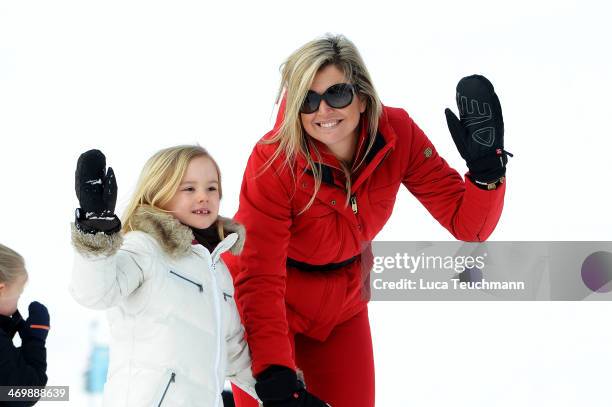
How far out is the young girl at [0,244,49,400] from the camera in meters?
2.30

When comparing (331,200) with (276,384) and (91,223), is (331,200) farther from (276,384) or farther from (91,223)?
(91,223)

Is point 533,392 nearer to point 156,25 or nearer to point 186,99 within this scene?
point 186,99

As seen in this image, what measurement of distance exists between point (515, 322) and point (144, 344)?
299 centimetres

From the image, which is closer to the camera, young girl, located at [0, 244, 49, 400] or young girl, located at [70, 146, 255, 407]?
young girl, located at [70, 146, 255, 407]

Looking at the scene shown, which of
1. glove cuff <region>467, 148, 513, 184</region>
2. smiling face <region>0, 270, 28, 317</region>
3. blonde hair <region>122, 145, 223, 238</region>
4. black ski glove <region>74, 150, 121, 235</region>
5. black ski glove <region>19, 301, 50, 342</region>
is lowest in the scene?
black ski glove <region>19, 301, 50, 342</region>

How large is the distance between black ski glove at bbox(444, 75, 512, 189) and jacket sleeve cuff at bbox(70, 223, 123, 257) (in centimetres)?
113

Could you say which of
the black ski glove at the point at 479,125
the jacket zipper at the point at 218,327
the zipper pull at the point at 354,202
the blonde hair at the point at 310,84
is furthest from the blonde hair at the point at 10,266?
the black ski glove at the point at 479,125

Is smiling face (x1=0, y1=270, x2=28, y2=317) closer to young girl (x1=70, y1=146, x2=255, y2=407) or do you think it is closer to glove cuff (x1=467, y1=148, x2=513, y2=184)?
young girl (x1=70, y1=146, x2=255, y2=407)

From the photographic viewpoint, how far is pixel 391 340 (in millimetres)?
4551

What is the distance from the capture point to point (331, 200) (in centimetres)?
280

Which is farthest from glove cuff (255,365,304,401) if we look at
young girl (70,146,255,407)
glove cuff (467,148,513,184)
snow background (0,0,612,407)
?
snow background (0,0,612,407)

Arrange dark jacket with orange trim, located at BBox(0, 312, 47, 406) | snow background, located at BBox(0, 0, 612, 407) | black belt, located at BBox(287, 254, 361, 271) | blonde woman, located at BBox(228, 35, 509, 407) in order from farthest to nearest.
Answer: snow background, located at BBox(0, 0, 612, 407)
black belt, located at BBox(287, 254, 361, 271)
blonde woman, located at BBox(228, 35, 509, 407)
dark jacket with orange trim, located at BBox(0, 312, 47, 406)

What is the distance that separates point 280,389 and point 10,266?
0.86 meters

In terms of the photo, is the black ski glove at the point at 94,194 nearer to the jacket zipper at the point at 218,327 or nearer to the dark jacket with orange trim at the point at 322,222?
the jacket zipper at the point at 218,327
